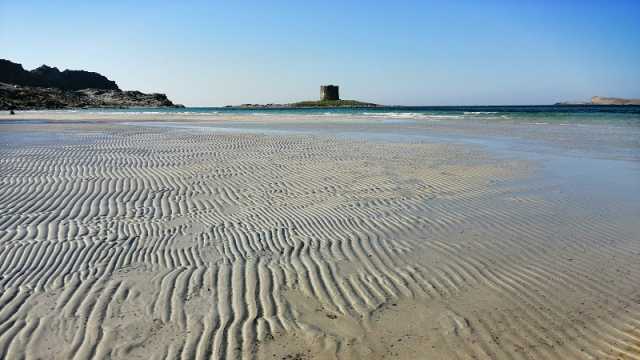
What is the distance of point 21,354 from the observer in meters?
3.85

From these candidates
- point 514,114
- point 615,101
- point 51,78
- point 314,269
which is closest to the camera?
point 314,269

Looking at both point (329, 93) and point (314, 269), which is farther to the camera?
point (329, 93)

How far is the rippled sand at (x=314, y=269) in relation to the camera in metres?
4.10

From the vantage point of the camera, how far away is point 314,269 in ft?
18.7

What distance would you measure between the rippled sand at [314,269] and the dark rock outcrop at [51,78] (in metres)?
152

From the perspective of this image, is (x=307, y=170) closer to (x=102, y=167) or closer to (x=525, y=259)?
(x=102, y=167)

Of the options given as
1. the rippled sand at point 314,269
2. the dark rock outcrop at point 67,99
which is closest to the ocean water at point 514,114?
the dark rock outcrop at point 67,99

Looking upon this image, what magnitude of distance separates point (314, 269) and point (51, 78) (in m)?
181

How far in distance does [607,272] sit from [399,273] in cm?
237

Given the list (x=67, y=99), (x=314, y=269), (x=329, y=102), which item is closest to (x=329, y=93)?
(x=329, y=102)

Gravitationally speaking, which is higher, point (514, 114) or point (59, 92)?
point (59, 92)

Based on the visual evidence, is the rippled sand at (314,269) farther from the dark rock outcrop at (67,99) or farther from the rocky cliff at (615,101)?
the rocky cliff at (615,101)

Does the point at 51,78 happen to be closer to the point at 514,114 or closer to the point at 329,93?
the point at 329,93

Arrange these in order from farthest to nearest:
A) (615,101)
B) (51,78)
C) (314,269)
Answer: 1. (51,78)
2. (615,101)
3. (314,269)
